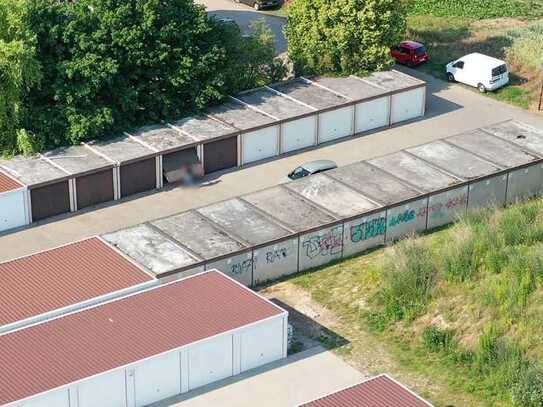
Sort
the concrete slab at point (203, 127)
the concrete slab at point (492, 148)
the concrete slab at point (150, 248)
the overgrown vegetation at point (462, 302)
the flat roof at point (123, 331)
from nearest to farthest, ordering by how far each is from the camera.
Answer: the flat roof at point (123, 331) < the overgrown vegetation at point (462, 302) < the concrete slab at point (150, 248) < the concrete slab at point (492, 148) < the concrete slab at point (203, 127)

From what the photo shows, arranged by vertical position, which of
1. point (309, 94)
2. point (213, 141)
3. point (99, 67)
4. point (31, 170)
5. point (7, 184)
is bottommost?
point (7, 184)

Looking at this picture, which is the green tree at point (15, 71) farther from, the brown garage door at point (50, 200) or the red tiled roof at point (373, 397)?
the red tiled roof at point (373, 397)

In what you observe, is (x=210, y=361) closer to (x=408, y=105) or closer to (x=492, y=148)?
(x=492, y=148)

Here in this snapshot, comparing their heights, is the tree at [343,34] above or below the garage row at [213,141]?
above

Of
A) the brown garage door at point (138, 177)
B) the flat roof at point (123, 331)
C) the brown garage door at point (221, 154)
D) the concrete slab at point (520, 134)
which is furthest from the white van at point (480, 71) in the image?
the flat roof at point (123, 331)

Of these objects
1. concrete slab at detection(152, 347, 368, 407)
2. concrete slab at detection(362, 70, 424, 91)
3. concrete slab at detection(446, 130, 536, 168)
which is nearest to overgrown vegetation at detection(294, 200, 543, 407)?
concrete slab at detection(152, 347, 368, 407)

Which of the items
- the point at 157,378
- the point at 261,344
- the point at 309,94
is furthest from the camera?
the point at 309,94

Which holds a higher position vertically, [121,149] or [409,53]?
[409,53]

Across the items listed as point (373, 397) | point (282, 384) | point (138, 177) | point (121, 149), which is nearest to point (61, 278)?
point (282, 384)
